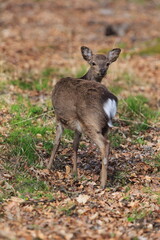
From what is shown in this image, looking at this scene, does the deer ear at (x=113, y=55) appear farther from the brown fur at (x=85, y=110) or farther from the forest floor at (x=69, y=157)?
the brown fur at (x=85, y=110)

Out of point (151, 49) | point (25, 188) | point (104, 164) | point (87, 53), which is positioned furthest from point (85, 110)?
point (151, 49)

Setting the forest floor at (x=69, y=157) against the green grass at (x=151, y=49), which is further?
the green grass at (x=151, y=49)

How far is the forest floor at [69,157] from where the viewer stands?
4309mm

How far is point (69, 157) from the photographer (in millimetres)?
6371

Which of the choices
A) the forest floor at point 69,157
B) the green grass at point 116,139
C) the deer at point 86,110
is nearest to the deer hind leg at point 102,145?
the deer at point 86,110

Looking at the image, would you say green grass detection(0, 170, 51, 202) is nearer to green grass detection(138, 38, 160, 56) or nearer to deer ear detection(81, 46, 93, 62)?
deer ear detection(81, 46, 93, 62)

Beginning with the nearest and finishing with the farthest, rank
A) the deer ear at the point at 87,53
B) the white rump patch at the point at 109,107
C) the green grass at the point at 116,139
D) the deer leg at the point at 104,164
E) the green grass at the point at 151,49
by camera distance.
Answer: the white rump patch at the point at 109,107
the deer leg at the point at 104,164
the green grass at the point at 116,139
the deer ear at the point at 87,53
the green grass at the point at 151,49

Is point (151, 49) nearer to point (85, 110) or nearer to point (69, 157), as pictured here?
point (69, 157)

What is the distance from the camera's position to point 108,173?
579 cm

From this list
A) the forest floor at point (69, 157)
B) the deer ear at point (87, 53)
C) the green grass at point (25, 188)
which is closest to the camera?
the forest floor at point (69, 157)

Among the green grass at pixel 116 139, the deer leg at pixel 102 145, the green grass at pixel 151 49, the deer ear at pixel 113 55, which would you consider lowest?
the green grass at pixel 116 139

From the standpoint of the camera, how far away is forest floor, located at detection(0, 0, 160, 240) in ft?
14.1

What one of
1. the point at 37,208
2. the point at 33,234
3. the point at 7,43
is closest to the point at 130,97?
the point at 37,208

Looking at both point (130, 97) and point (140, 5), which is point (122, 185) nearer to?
point (130, 97)
